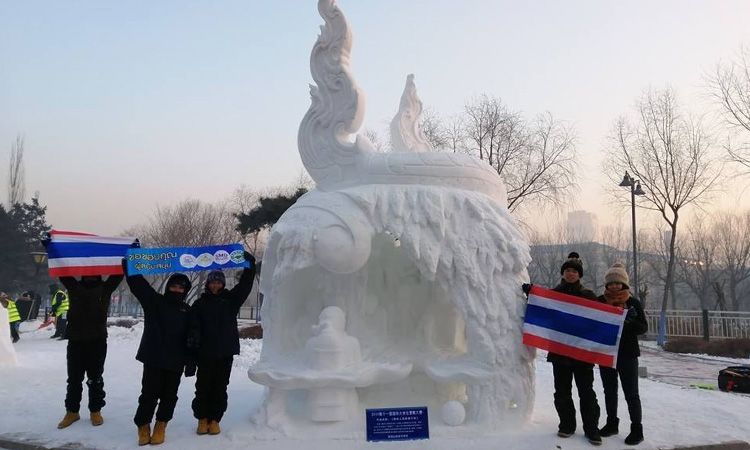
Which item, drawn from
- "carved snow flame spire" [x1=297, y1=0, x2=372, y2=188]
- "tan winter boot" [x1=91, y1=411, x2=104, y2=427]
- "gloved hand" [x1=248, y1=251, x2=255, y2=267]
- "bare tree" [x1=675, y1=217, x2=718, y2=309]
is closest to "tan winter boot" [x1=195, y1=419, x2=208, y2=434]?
"tan winter boot" [x1=91, y1=411, x2=104, y2=427]

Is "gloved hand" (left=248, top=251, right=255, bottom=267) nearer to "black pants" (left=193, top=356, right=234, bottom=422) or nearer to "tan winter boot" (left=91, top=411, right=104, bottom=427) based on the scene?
"black pants" (left=193, top=356, right=234, bottom=422)

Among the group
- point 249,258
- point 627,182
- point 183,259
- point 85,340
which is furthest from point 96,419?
point 627,182

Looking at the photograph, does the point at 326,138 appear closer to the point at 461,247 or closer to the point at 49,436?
the point at 461,247

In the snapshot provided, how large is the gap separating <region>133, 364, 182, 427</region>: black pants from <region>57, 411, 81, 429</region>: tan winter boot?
1109mm

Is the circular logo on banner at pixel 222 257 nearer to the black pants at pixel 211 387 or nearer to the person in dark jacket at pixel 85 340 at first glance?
the black pants at pixel 211 387

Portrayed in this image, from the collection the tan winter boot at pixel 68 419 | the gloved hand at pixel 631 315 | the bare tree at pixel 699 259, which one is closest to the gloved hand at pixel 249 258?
the tan winter boot at pixel 68 419

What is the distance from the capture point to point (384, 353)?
17.1ft

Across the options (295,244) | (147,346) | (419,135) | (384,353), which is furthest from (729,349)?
(147,346)

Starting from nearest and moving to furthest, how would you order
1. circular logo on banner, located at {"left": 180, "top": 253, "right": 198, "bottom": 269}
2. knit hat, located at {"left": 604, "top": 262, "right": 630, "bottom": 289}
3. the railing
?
knit hat, located at {"left": 604, "top": 262, "right": 630, "bottom": 289}
circular logo on banner, located at {"left": 180, "top": 253, "right": 198, "bottom": 269}
the railing

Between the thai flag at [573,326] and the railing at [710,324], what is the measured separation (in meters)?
13.5

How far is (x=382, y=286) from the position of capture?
5531 mm

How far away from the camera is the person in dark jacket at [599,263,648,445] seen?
4.45 metres

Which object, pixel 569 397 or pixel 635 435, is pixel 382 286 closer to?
pixel 569 397

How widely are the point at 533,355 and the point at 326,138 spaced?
297 cm
